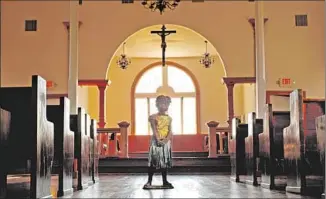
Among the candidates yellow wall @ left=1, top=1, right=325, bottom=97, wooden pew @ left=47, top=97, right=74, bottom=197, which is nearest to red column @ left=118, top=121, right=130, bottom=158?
yellow wall @ left=1, top=1, right=325, bottom=97

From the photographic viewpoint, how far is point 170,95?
56.7 feet

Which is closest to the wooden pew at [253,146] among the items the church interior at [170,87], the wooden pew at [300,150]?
the church interior at [170,87]

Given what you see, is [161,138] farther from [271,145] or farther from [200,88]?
[200,88]

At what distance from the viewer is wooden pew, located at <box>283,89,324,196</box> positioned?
426cm

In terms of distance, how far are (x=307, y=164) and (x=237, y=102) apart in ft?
42.1

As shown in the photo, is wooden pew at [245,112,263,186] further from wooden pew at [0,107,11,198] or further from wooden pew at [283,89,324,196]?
wooden pew at [0,107,11,198]

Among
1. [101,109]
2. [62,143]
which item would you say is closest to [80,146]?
[62,143]

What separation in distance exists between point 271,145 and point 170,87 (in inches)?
477

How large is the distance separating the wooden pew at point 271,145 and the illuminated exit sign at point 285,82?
276 inches

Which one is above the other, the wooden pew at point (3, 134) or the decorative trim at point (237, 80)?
the decorative trim at point (237, 80)

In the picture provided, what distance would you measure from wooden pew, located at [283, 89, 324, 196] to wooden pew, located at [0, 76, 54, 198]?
1912 mm

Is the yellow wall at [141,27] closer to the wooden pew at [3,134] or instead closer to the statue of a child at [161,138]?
the statue of a child at [161,138]

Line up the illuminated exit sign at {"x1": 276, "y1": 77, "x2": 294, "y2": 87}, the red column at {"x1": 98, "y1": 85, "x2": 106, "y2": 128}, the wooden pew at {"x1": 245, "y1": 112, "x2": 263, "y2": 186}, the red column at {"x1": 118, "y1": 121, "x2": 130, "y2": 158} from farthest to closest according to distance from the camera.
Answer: the red column at {"x1": 98, "y1": 85, "x2": 106, "y2": 128} → the illuminated exit sign at {"x1": 276, "y1": 77, "x2": 294, "y2": 87} → the red column at {"x1": 118, "y1": 121, "x2": 130, "y2": 158} → the wooden pew at {"x1": 245, "y1": 112, "x2": 263, "y2": 186}

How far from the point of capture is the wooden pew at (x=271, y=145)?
5168mm
